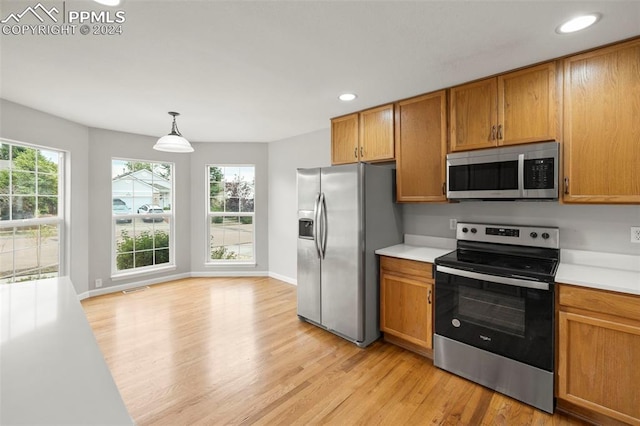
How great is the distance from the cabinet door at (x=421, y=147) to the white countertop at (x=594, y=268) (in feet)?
1.88

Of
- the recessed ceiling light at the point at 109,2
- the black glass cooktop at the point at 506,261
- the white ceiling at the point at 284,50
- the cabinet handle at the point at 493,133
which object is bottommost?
the black glass cooktop at the point at 506,261

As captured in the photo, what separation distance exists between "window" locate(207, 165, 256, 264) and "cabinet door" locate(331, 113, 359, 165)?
2125 mm

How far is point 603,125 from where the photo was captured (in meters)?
1.93

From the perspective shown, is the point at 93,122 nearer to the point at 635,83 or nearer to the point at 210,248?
the point at 210,248

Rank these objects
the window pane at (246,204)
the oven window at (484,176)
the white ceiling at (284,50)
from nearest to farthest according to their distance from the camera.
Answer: the white ceiling at (284,50) < the oven window at (484,176) < the window pane at (246,204)

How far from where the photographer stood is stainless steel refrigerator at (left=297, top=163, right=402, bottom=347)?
2.75 m

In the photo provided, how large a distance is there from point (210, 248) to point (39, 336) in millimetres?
4268

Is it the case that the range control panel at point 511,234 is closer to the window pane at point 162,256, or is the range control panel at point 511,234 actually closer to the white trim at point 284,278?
the white trim at point 284,278

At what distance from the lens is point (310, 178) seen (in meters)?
3.18

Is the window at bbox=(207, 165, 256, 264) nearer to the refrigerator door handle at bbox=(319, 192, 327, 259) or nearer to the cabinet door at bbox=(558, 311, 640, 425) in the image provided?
the refrigerator door handle at bbox=(319, 192, 327, 259)

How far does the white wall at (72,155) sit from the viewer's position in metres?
3.13

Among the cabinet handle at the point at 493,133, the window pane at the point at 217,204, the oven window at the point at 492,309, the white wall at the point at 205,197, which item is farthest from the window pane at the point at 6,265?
the cabinet handle at the point at 493,133

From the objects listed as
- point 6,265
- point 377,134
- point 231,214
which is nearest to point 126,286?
point 6,265

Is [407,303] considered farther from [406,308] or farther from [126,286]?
[126,286]
